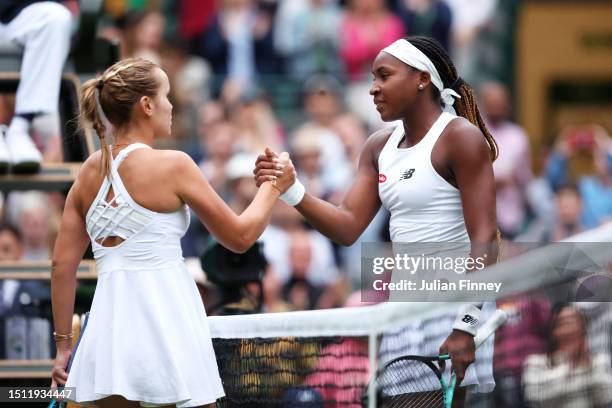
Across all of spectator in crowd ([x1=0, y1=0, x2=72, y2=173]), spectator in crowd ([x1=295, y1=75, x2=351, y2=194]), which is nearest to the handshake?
spectator in crowd ([x1=0, y1=0, x2=72, y2=173])

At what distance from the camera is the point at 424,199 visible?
17.9ft

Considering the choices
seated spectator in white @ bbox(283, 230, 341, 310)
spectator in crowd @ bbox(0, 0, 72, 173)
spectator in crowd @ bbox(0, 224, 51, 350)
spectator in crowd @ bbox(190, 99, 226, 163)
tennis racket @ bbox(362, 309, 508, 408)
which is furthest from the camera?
spectator in crowd @ bbox(190, 99, 226, 163)

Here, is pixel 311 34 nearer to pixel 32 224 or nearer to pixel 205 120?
pixel 205 120

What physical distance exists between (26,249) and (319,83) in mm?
4766

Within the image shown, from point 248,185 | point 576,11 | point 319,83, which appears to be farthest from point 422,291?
point 576,11

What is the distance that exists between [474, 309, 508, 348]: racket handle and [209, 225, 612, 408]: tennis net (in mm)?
28

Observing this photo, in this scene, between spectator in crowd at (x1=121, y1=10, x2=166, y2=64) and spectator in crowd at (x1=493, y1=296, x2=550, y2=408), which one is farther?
spectator in crowd at (x1=121, y1=10, x2=166, y2=64)

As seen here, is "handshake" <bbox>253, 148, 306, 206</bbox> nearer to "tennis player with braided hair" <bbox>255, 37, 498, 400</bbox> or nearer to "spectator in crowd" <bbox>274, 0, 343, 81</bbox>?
"tennis player with braided hair" <bbox>255, 37, 498, 400</bbox>

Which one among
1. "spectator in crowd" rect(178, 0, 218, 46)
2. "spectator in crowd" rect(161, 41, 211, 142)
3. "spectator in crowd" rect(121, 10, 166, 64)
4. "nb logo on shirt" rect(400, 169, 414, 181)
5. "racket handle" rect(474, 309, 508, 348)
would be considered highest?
"spectator in crowd" rect(178, 0, 218, 46)

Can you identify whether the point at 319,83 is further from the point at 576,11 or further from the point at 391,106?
the point at 391,106

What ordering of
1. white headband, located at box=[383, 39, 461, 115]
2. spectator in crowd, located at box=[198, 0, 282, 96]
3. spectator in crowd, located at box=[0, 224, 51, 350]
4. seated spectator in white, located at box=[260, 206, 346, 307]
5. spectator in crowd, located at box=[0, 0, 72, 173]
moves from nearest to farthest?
1. white headband, located at box=[383, 39, 461, 115]
2. spectator in crowd, located at box=[0, 224, 51, 350]
3. spectator in crowd, located at box=[0, 0, 72, 173]
4. seated spectator in white, located at box=[260, 206, 346, 307]
5. spectator in crowd, located at box=[198, 0, 282, 96]

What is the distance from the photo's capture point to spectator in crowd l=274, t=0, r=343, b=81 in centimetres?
1441

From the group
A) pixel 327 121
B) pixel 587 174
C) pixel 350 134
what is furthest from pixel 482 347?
pixel 327 121

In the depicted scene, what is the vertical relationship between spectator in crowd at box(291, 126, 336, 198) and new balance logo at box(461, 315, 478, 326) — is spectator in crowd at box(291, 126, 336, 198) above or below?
above
